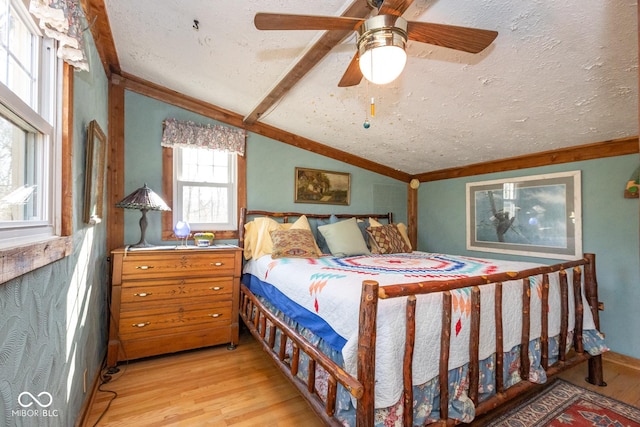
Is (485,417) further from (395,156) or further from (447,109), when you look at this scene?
(395,156)

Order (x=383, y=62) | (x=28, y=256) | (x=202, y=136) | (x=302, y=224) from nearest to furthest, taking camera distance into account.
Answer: (x=28, y=256)
(x=383, y=62)
(x=202, y=136)
(x=302, y=224)

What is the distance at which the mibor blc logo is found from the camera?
897mm

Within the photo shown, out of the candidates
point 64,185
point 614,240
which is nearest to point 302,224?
point 64,185

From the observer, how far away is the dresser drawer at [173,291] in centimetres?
239

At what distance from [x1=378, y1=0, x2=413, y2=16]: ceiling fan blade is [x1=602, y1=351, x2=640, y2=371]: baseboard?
3302 millimetres

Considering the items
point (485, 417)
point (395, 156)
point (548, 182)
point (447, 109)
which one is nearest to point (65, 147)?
point (447, 109)

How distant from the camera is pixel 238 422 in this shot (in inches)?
67.9

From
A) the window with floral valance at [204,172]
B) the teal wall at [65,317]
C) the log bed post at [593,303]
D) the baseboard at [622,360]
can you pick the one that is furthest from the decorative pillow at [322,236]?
the baseboard at [622,360]

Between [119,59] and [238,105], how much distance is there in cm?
105

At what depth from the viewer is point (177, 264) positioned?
2.54m

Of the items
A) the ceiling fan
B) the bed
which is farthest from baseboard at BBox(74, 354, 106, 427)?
the ceiling fan

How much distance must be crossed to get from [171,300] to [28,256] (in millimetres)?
1763

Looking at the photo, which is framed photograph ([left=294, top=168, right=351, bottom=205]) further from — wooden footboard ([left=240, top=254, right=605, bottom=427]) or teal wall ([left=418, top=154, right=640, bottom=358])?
teal wall ([left=418, top=154, right=640, bottom=358])

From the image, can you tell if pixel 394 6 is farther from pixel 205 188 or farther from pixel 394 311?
pixel 205 188
